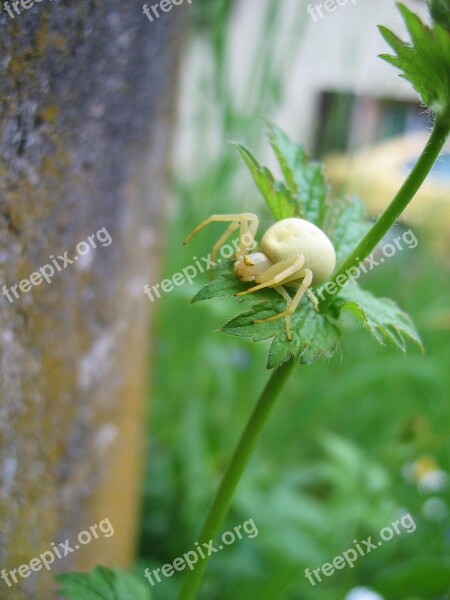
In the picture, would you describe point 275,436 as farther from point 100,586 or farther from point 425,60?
point 425,60

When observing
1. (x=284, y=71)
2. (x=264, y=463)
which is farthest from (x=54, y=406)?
(x=284, y=71)

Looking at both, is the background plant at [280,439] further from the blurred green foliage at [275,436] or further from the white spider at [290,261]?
the white spider at [290,261]

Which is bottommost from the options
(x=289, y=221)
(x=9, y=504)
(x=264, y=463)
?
(x=264, y=463)

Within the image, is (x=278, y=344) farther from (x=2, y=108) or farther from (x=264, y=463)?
(x=264, y=463)

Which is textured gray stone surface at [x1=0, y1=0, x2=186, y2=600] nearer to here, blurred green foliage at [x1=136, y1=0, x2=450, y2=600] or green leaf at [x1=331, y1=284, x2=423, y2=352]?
blurred green foliage at [x1=136, y1=0, x2=450, y2=600]

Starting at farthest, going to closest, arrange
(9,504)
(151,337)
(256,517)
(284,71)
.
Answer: (284,71)
(151,337)
(256,517)
(9,504)

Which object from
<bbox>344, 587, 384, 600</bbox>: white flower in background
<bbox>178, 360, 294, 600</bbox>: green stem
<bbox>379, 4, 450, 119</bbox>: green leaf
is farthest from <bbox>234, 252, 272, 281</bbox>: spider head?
<bbox>344, 587, 384, 600</bbox>: white flower in background
